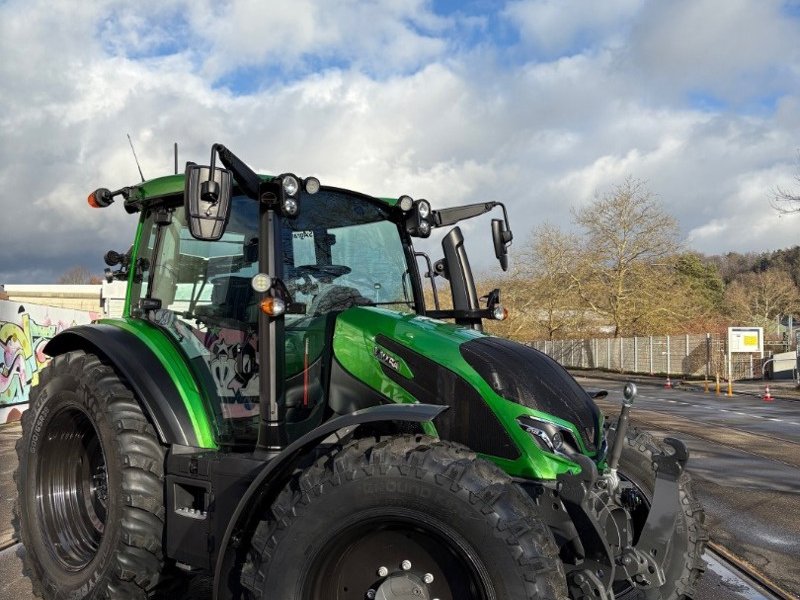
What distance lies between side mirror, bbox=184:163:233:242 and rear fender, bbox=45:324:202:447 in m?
1.16

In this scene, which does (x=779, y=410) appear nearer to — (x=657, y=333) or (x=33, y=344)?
(x=33, y=344)

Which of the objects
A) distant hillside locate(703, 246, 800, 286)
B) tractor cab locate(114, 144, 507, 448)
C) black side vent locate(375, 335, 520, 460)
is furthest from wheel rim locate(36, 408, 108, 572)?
distant hillside locate(703, 246, 800, 286)

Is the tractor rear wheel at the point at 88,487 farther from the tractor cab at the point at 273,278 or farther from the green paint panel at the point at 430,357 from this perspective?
the green paint panel at the point at 430,357

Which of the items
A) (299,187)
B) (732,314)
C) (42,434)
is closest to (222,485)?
(299,187)

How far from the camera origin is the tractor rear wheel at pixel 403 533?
2.54 meters

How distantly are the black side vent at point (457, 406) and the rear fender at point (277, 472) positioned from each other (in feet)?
0.88

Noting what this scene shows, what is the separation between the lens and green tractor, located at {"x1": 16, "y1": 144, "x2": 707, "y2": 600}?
2.76 metres

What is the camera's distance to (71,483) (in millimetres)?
4602

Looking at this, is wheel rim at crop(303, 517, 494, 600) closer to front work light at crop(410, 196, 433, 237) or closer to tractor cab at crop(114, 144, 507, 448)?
tractor cab at crop(114, 144, 507, 448)

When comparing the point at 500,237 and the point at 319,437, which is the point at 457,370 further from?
the point at 500,237

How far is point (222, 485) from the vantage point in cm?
337

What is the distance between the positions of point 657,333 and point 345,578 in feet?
151

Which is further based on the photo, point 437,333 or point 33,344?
point 33,344

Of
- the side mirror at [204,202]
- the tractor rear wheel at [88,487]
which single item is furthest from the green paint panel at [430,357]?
the tractor rear wheel at [88,487]
